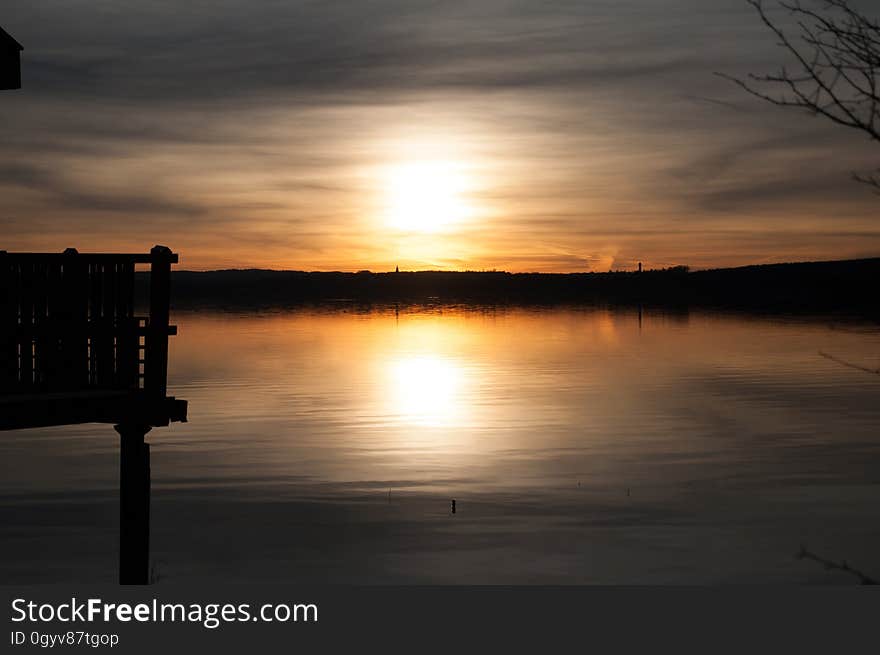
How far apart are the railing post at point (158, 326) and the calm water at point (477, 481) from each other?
456 cm

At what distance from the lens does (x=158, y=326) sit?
1617 cm

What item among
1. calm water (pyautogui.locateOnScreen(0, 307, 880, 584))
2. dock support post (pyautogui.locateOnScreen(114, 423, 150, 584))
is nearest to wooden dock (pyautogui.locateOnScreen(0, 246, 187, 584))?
dock support post (pyautogui.locateOnScreen(114, 423, 150, 584))

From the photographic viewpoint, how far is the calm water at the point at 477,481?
20.1 meters

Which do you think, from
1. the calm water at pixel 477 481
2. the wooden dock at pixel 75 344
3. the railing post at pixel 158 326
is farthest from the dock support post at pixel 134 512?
the calm water at pixel 477 481

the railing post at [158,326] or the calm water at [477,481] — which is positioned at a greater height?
the railing post at [158,326]

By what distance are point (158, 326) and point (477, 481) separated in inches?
550

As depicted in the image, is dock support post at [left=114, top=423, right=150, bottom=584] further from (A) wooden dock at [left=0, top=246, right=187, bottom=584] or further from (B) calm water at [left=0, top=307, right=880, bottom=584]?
(B) calm water at [left=0, top=307, right=880, bottom=584]

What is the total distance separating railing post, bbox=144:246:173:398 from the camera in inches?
632

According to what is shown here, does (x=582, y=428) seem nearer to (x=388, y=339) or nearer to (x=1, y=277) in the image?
(x=1, y=277)

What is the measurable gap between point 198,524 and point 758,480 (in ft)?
47.5

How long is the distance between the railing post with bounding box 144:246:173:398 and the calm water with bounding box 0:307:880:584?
456 centimetres

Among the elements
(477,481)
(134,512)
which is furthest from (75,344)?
(477,481)

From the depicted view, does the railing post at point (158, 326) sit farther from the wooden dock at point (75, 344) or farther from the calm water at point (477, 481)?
the calm water at point (477, 481)

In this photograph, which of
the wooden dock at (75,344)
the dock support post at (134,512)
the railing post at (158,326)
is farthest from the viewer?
the dock support post at (134,512)
